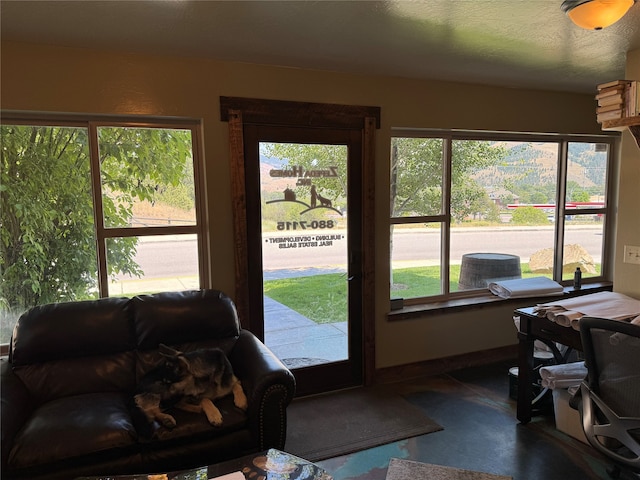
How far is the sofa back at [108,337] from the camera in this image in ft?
8.23

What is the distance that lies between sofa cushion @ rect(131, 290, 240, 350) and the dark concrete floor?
3.41 ft

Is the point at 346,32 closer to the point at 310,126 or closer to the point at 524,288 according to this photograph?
the point at 310,126

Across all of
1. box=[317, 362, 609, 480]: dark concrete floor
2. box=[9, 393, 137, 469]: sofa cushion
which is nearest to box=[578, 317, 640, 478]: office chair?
box=[317, 362, 609, 480]: dark concrete floor

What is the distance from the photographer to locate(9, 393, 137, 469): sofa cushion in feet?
6.49

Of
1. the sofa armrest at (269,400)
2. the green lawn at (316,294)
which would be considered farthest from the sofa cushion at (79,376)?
the green lawn at (316,294)

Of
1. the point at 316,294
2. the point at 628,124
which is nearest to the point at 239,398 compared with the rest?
the point at 316,294

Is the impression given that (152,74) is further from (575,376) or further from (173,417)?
(575,376)

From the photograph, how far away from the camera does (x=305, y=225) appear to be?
3.43 meters

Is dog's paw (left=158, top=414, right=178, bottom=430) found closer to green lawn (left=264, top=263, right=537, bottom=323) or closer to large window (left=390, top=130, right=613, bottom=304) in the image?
green lawn (left=264, top=263, right=537, bottom=323)

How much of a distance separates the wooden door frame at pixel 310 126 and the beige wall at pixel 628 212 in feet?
5.59

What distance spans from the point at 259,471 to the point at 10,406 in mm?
1328

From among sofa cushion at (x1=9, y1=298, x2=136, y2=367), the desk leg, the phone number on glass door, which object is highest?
the phone number on glass door

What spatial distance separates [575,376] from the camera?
2.75 meters

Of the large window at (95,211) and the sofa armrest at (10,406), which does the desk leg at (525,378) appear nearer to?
the large window at (95,211)
